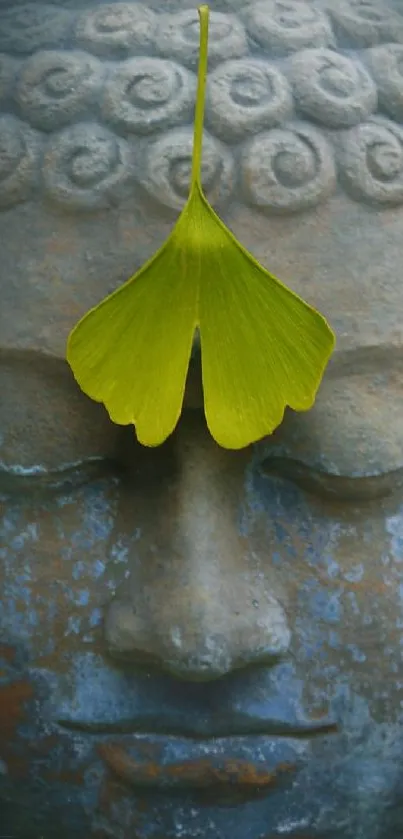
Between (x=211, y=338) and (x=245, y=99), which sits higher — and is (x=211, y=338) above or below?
below

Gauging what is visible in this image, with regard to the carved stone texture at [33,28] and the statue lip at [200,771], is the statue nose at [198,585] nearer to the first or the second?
the statue lip at [200,771]

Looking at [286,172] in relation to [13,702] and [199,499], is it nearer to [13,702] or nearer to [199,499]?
[199,499]

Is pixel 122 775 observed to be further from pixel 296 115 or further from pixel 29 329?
pixel 296 115

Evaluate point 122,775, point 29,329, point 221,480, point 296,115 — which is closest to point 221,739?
point 122,775

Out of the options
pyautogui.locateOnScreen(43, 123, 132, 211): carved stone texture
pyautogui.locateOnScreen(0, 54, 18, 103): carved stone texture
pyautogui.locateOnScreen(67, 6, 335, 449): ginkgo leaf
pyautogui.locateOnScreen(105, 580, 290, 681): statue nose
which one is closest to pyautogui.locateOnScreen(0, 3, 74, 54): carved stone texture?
pyautogui.locateOnScreen(0, 54, 18, 103): carved stone texture

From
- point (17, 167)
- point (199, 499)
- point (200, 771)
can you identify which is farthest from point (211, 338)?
point (200, 771)

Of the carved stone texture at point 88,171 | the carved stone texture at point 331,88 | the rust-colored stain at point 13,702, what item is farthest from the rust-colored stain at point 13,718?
the carved stone texture at point 331,88

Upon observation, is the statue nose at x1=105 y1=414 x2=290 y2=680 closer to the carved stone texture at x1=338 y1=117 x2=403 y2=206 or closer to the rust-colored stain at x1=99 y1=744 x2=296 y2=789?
the rust-colored stain at x1=99 y1=744 x2=296 y2=789
